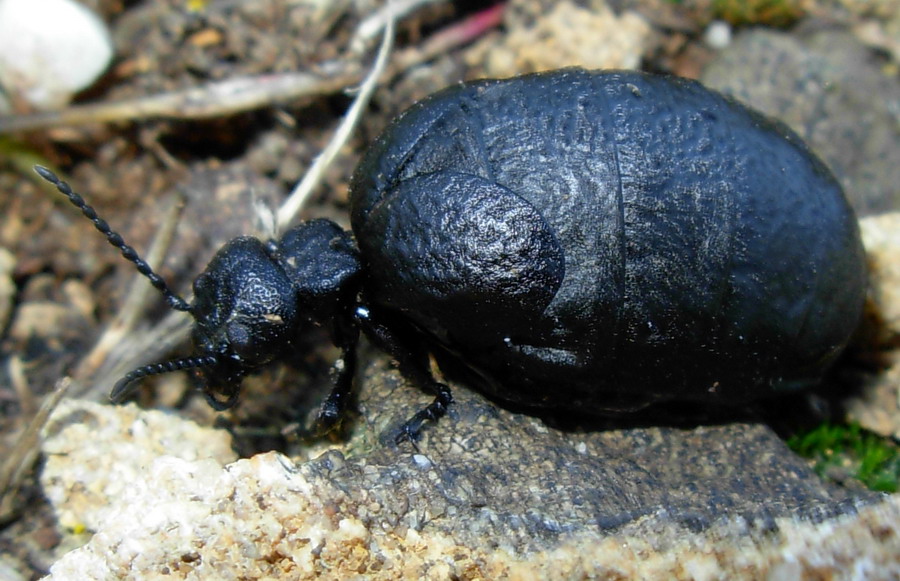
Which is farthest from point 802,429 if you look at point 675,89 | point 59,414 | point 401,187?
point 59,414

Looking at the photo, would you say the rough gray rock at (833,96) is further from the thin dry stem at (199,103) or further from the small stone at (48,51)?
the small stone at (48,51)

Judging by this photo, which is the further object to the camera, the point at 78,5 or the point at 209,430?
the point at 78,5

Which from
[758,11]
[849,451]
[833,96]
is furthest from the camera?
[758,11]

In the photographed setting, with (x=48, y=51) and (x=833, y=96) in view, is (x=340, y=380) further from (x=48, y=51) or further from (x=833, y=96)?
(x=833, y=96)

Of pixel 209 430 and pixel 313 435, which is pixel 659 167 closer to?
pixel 313 435

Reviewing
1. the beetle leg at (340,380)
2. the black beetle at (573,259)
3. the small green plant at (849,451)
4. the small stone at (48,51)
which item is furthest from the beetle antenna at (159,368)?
the small green plant at (849,451)

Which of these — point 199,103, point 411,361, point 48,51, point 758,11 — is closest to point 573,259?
point 411,361
